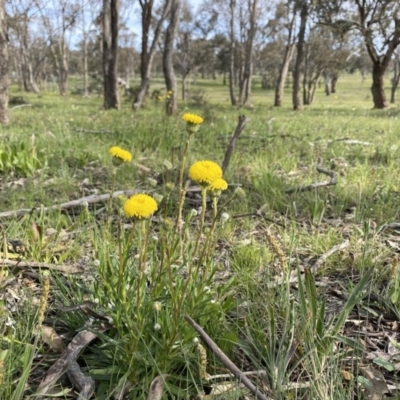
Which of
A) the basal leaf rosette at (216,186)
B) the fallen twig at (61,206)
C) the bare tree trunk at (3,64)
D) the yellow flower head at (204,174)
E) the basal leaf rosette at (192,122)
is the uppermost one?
the bare tree trunk at (3,64)

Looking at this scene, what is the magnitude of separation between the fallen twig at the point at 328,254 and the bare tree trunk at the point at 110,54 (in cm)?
1099

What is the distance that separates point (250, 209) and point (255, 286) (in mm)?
984

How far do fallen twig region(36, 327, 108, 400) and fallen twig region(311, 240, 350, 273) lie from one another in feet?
3.17

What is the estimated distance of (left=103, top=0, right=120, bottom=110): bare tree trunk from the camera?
11.2 m

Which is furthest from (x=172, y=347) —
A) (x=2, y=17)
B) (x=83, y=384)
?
(x=2, y=17)

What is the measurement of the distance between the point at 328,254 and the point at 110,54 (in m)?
11.6

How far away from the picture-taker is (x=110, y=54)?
1177 centimetres

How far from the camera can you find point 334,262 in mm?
1770

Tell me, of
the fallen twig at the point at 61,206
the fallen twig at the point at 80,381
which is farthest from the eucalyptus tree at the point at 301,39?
the fallen twig at the point at 80,381

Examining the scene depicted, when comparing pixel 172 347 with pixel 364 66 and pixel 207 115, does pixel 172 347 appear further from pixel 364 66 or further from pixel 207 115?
pixel 364 66

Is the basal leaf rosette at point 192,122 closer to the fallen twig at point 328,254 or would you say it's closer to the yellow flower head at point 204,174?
the yellow flower head at point 204,174

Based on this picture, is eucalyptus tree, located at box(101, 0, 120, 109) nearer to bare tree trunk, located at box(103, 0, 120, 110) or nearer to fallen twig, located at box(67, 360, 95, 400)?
bare tree trunk, located at box(103, 0, 120, 110)

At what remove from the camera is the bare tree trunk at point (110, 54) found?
11.2m

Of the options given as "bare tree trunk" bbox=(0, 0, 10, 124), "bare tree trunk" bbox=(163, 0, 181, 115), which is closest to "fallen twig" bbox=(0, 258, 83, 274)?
"bare tree trunk" bbox=(0, 0, 10, 124)
